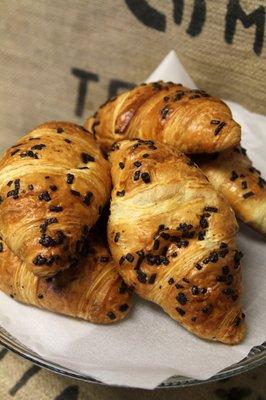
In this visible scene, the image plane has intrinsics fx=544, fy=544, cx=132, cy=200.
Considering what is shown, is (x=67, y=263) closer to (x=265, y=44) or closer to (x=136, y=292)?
(x=136, y=292)

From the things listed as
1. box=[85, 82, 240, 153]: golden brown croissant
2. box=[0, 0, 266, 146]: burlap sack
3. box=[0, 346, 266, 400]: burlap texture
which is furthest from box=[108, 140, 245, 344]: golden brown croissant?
box=[0, 0, 266, 146]: burlap sack

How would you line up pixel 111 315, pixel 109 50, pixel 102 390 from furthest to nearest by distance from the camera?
pixel 109 50
pixel 102 390
pixel 111 315

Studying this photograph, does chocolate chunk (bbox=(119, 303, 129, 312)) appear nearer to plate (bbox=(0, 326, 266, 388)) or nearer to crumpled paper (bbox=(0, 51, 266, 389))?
crumpled paper (bbox=(0, 51, 266, 389))

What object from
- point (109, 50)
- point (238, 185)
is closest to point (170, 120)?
point (238, 185)

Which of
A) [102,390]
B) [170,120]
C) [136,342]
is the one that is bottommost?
[102,390]

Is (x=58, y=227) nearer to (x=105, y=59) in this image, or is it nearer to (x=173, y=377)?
(x=173, y=377)

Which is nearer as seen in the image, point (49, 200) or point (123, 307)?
point (49, 200)

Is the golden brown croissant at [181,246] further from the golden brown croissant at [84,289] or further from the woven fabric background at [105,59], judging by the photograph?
the woven fabric background at [105,59]
